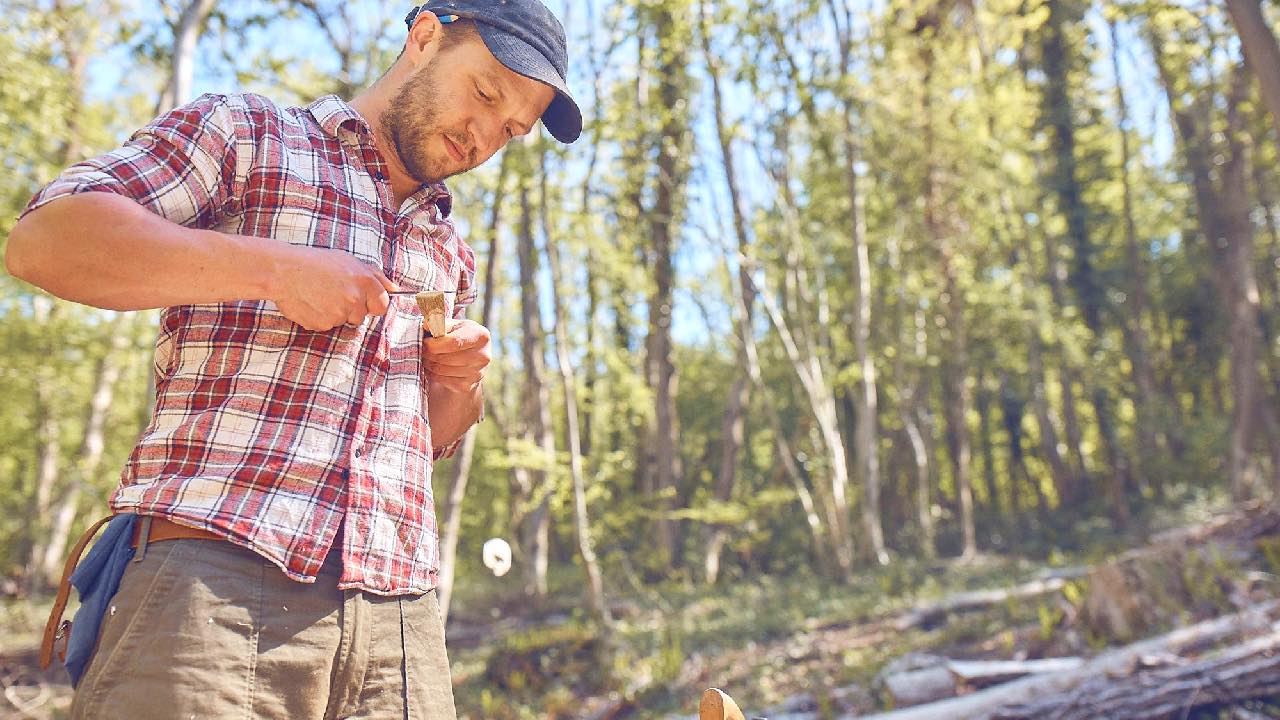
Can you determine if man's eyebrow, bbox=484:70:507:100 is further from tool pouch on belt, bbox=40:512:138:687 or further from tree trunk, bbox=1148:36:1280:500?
tree trunk, bbox=1148:36:1280:500

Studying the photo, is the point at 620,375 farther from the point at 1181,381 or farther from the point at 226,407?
the point at 1181,381

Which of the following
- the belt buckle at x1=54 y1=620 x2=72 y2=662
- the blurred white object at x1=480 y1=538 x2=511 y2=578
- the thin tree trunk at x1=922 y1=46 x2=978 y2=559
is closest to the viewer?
the belt buckle at x1=54 y1=620 x2=72 y2=662

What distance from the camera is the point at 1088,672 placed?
529 cm

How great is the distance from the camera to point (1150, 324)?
2033 centimetres

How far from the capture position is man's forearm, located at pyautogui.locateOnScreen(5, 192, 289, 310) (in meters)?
1.13

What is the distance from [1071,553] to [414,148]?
14.7 metres

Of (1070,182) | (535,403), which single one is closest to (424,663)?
(535,403)

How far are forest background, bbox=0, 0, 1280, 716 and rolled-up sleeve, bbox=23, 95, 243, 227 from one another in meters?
5.13

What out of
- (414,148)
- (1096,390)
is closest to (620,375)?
(1096,390)

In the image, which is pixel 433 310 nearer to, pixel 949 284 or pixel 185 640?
pixel 185 640

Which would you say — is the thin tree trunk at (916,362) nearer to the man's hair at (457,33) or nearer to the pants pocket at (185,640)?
the man's hair at (457,33)

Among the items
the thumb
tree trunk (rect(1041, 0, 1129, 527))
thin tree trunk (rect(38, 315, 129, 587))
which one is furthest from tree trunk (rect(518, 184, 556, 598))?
tree trunk (rect(1041, 0, 1129, 527))

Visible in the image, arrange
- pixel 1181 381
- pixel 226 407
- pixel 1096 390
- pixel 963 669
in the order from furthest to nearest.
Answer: pixel 1181 381 → pixel 1096 390 → pixel 963 669 → pixel 226 407

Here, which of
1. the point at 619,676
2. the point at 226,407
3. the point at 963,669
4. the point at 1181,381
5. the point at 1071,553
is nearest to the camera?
the point at 226,407
